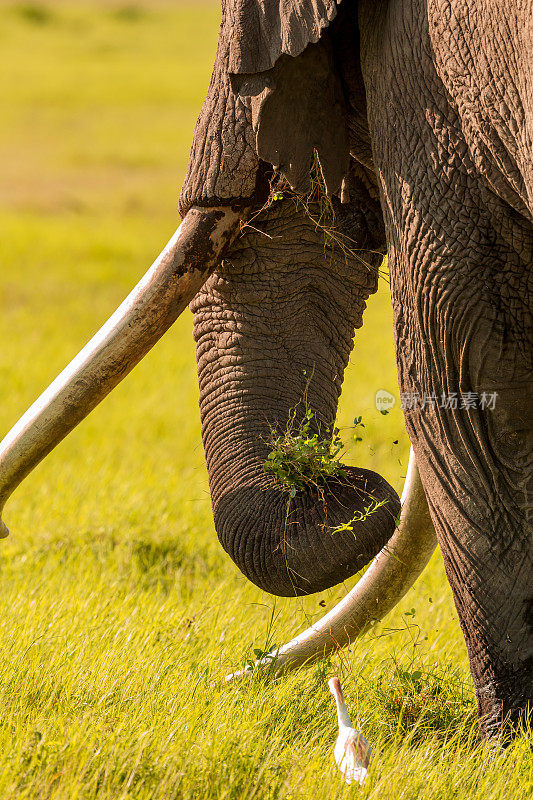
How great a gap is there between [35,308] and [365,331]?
11.7 ft

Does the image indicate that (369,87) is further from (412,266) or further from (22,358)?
(22,358)

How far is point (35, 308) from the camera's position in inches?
483

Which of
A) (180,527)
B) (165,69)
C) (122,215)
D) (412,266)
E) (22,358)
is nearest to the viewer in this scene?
(412,266)

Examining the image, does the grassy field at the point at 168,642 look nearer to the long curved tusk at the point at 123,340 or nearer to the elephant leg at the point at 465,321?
the elephant leg at the point at 465,321

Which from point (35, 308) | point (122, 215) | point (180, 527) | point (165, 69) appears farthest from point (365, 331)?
point (165, 69)

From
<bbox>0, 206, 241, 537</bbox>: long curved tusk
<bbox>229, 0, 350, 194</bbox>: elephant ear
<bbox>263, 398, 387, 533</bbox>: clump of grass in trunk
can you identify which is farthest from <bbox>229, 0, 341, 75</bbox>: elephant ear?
<bbox>263, 398, 387, 533</bbox>: clump of grass in trunk

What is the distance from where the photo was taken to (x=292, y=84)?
2.86 metres

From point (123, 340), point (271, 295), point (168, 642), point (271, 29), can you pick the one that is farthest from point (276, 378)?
point (168, 642)

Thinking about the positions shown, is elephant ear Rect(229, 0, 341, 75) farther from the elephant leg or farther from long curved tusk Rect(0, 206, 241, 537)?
long curved tusk Rect(0, 206, 241, 537)

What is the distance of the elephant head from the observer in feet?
9.24

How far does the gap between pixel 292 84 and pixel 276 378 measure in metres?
0.79

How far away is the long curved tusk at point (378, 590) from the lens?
11.0 feet

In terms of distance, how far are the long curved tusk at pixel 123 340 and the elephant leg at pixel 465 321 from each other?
502 millimetres

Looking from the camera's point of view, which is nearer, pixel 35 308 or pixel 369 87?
pixel 369 87
